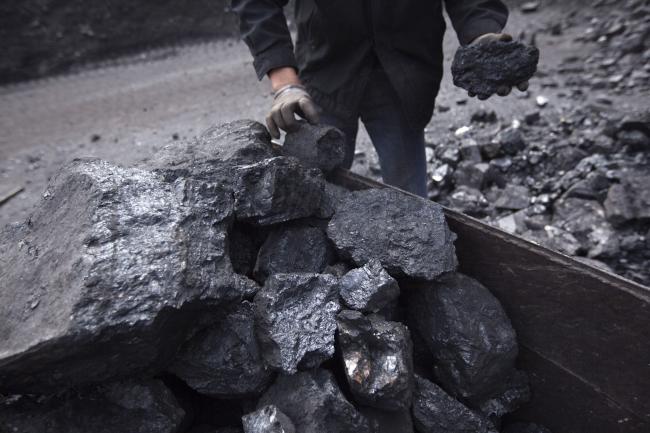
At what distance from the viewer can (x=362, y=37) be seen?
6.84ft

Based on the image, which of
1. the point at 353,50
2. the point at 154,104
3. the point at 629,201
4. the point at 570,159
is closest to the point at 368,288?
the point at 353,50

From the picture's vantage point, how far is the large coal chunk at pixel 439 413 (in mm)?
1470

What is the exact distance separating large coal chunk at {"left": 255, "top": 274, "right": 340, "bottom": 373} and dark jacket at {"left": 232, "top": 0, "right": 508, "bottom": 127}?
1115 millimetres

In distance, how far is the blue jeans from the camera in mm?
2326

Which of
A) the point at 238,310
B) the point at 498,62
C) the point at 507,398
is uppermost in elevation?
the point at 498,62

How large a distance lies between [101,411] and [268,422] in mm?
483

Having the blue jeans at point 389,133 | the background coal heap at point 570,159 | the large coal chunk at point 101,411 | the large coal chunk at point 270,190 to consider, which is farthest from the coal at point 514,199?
the large coal chunk at point 101,411

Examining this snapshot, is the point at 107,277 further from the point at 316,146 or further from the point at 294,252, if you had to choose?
the point at 316,146

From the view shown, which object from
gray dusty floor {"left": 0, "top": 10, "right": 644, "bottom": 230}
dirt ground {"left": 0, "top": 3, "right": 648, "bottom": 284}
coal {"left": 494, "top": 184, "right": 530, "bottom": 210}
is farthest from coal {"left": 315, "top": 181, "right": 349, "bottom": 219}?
gray dusty floor {"left": 0, "top": 10, "right": 644, "bottom": 230}

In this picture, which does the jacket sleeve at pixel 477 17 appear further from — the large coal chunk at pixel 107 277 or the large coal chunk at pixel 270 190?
the large coal chunk at pixel 107 277

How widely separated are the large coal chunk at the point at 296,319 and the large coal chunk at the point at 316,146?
0.60 meters

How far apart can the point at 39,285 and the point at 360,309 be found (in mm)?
955

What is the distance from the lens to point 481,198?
10.4 ft

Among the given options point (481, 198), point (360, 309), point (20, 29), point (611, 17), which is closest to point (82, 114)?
point (20, 29)
